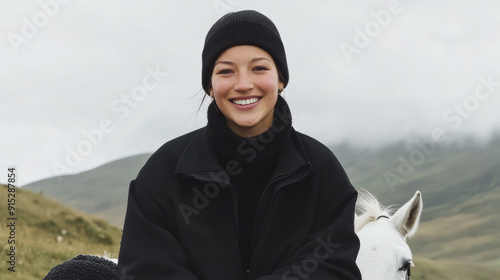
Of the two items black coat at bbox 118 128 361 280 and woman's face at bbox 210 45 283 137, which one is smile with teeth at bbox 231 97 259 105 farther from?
black coat at bbox 118 128 361 280

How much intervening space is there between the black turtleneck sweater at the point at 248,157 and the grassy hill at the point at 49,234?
7.39 metres

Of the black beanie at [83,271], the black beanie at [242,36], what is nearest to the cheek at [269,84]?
the black beanie at [242,36]

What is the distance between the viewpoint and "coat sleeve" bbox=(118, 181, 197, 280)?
9.11 ft

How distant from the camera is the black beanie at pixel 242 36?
113 inches

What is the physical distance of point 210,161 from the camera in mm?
2936

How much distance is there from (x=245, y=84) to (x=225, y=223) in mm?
757

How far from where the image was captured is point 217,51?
2889 millimetres

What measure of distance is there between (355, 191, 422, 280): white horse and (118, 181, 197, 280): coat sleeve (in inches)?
55.0

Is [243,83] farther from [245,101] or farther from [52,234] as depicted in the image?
[52,234]

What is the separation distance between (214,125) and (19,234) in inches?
361

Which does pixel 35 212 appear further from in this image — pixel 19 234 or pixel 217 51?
pixel 217 51

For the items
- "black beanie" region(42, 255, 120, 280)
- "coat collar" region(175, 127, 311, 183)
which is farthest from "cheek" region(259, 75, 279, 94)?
"black beanie" region(42, 255, 120, 280)

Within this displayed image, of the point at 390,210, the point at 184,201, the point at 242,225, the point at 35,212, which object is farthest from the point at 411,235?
the point at 35,212

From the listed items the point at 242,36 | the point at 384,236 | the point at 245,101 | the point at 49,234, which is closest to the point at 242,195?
the point at 245,101
